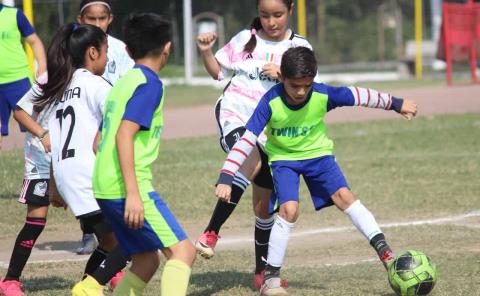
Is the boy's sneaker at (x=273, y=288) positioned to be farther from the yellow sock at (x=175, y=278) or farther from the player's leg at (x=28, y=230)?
the player's leg at (x=28, y=230)

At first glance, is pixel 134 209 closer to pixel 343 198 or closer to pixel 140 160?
pixel 140 160

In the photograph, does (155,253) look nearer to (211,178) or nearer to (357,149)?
(211,178)

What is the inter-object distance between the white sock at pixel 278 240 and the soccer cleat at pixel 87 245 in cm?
218

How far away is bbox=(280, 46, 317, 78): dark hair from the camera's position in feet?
18.5

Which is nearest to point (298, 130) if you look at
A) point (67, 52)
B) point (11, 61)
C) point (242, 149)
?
point (242, 149)

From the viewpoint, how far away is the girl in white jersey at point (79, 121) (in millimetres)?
5363

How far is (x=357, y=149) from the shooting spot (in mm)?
12641

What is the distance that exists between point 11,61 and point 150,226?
5849 millimetres

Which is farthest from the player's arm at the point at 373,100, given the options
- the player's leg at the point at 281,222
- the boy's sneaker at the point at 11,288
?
the boy's sneaker at the point at 11,288

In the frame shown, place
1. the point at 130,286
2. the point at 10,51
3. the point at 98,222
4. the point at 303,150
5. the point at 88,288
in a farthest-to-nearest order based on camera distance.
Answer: the point at 10,51, the point at 303,150, the point at 98,222, the point at 88,288, the point at 130,286

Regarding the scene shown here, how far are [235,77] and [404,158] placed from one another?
5.63 metres

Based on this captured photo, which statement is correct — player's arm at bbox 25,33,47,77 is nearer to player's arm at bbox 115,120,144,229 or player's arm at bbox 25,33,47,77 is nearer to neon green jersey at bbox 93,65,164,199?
neon green jersey at bbox 93,65,164,199

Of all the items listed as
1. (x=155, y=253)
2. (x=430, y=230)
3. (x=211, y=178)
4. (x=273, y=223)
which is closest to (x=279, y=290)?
(x=273, y=223)

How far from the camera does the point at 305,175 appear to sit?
6012mm
